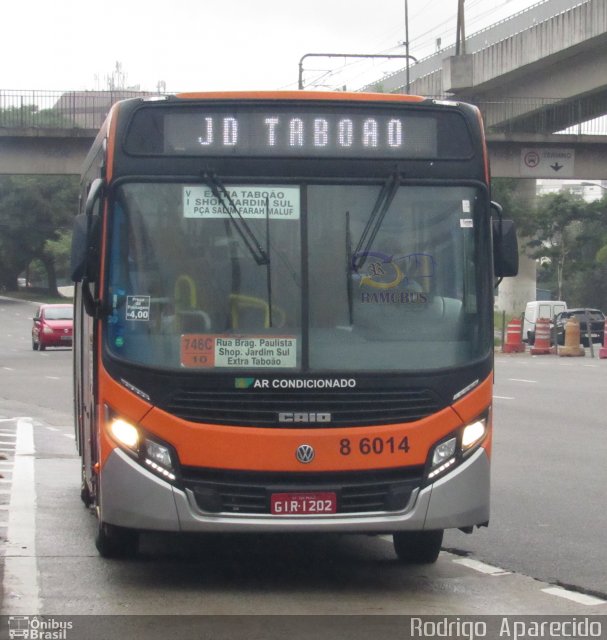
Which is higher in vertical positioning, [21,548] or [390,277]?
[390,277]

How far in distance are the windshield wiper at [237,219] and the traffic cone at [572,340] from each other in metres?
29.4

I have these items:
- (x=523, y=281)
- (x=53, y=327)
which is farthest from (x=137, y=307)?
(x=523, y=281)

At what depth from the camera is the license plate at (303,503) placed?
7352 mm

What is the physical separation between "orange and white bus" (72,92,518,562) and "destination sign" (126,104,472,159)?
12 mm

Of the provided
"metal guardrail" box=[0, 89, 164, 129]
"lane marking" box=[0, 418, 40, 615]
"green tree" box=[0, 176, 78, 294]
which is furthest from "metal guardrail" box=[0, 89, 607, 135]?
"green tree" box=[0, 176, 78, 294]

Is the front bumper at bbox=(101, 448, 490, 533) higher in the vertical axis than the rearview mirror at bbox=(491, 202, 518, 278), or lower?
lower

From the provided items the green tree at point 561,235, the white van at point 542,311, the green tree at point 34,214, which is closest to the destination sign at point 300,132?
the white van at point 542,311

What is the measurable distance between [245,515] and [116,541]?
4.11 ft

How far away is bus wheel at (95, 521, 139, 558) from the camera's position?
8.12m

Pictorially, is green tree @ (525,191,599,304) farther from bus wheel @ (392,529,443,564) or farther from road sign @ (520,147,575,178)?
bus wheel @ (392,529,443,564)

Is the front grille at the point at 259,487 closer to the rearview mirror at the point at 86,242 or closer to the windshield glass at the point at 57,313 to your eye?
the rearview mirror at the point at 86,242

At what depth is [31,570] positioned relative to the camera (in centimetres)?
809

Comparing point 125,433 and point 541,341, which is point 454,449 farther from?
point 541,341

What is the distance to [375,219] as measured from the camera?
7734 millimetres
